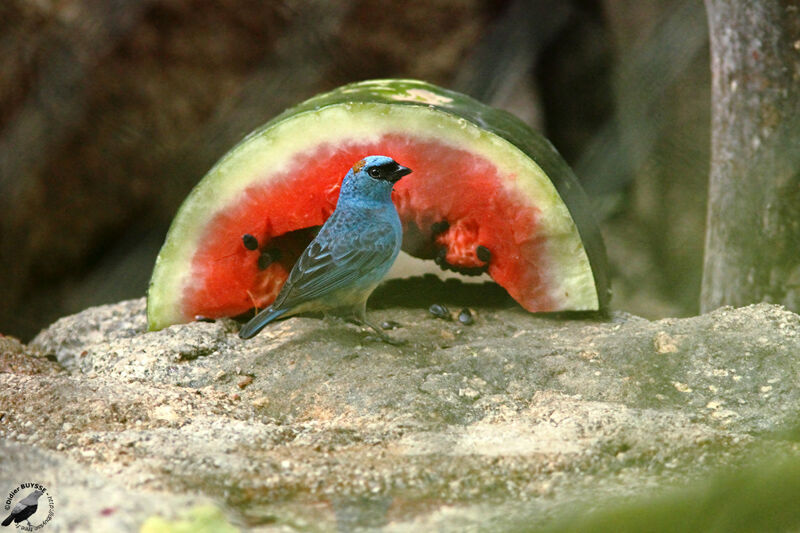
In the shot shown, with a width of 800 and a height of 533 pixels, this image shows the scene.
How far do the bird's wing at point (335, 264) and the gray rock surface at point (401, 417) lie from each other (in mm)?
115

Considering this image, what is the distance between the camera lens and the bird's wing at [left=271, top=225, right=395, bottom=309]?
77.2 inches

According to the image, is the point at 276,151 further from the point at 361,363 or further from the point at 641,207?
the point at 641,207

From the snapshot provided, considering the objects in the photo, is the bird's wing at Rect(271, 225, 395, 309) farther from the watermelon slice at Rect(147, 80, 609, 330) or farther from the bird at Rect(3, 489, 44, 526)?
the bird at Rect(3, 489, 44, 526)

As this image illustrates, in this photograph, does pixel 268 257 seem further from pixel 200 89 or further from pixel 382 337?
pixel 200 89

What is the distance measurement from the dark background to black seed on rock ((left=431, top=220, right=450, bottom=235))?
1.12 m

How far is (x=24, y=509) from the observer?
3.64 ft

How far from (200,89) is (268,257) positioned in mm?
1138

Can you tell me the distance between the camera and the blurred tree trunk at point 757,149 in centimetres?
221

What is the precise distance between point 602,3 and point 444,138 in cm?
185

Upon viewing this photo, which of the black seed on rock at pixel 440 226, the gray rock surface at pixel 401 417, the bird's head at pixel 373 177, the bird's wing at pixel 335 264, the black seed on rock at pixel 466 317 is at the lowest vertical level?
the gray rock surface at pixel 401 417

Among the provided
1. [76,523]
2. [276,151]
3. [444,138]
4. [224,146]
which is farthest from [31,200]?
[76,523]

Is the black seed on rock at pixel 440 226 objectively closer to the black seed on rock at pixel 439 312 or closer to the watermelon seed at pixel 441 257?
the watermelon seed at pixel 441 257

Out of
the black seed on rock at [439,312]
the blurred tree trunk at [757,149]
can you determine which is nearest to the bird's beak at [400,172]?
the black seed on rock at [439,312]

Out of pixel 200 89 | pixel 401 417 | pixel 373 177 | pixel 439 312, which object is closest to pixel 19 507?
pixel 401 417
